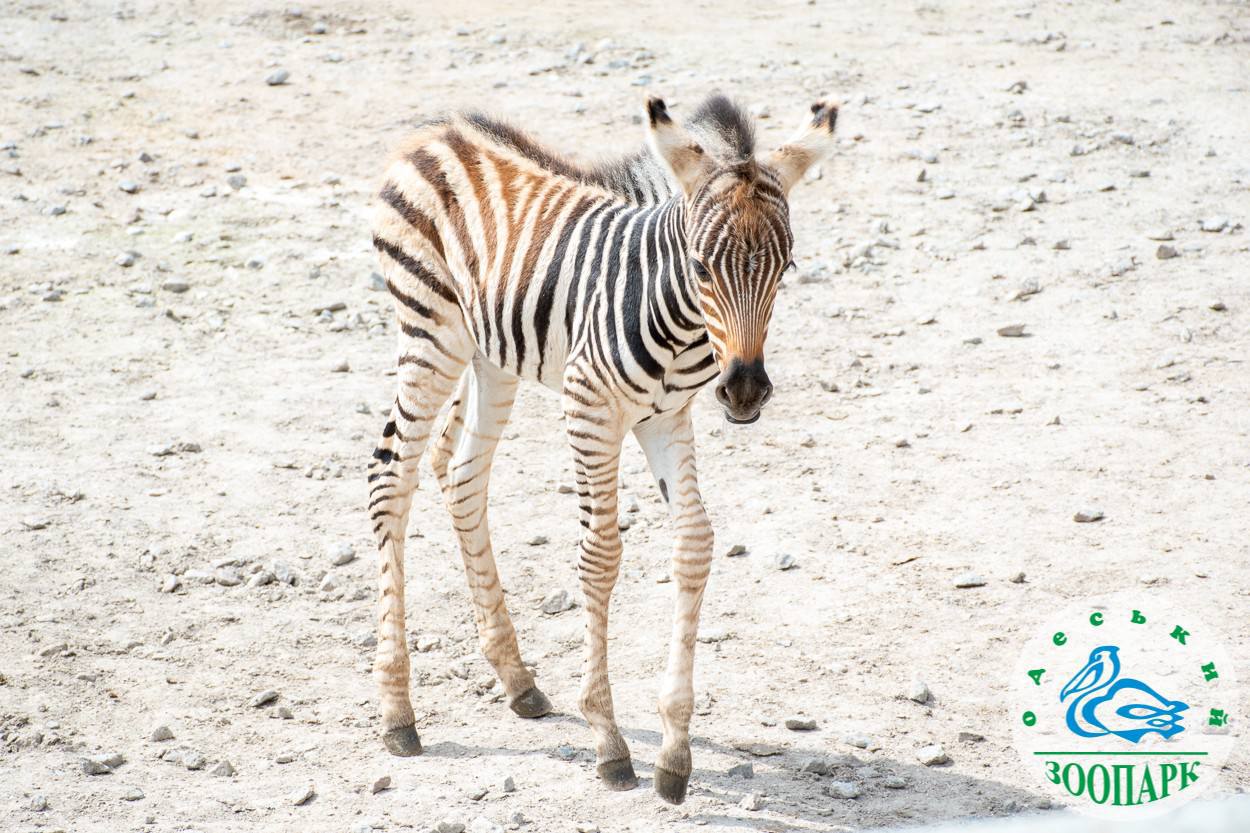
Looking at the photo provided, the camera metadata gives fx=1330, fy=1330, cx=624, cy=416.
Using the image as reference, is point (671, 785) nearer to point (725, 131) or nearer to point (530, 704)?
point (530, 704)

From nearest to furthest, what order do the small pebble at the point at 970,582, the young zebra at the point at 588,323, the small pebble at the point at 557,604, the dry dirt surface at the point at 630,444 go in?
the young zebra at the point at 588,323 → the dry dirt surface at the point at 630,444 → the small pebble at the point at 970,582 → the small pebble at the point at 557,604

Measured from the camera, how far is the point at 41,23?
13.7m

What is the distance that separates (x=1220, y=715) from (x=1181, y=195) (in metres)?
5.80

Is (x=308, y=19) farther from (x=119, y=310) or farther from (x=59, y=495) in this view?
(x=59, y=495)

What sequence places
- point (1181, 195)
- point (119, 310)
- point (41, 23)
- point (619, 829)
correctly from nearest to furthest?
point (619, 829), point (119, 310), point (1181, 195), point (41, 23)

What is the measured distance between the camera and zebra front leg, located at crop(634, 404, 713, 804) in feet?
15.8

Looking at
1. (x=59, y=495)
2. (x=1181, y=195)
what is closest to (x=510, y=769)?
(x=59, y=495)

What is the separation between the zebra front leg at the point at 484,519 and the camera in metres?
5.58

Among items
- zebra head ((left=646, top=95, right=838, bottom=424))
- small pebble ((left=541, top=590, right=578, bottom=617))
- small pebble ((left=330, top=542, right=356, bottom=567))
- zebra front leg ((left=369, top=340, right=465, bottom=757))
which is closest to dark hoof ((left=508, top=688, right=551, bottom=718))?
zebra front leg ((left=369, top=340, right=465, bottom=757))

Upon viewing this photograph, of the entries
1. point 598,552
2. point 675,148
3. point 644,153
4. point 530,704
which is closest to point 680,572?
point 598,552

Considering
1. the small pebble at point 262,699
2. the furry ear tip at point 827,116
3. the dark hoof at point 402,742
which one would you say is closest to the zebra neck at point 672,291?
the furry ear tip at point 827,116

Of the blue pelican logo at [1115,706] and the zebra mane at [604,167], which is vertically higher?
the zebra mane at [604,167]

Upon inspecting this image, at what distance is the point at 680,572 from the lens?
4918 mm

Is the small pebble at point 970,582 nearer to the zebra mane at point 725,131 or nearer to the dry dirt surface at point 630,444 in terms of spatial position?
→ the dry dirt surface at point 630,444
